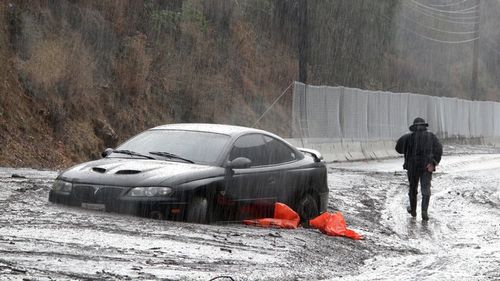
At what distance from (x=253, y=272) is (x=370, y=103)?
101ft

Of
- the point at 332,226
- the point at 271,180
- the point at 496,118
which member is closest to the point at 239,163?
the point at 271,180

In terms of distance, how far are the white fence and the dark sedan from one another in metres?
17.5

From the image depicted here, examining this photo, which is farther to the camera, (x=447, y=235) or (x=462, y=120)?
(x=462, y=120)

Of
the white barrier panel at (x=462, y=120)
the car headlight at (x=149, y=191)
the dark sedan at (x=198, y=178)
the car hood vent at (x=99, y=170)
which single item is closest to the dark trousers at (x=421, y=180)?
the dark sedan at (x=198, y=178)

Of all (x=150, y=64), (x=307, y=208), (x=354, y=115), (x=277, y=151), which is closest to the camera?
(x=277, y=151)

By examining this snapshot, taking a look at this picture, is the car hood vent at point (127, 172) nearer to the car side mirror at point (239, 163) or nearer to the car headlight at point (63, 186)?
the car headlight at point (63, 186)

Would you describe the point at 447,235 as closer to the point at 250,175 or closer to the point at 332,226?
the point at 332,226

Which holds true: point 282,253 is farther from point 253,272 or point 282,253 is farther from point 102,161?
point 102,161

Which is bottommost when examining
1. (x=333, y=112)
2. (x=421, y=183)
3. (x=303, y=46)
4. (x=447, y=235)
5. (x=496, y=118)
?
(x=447, y=235)

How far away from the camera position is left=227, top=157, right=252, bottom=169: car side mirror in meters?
12.6

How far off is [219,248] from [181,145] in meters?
3.02

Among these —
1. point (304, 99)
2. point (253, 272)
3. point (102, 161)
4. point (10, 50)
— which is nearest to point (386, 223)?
point (102, 161)

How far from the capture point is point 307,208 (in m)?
14.1

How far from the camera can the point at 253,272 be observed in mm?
9336
